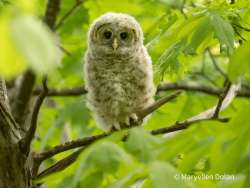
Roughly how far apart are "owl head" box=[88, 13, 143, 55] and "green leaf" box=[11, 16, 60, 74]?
8.37 feet

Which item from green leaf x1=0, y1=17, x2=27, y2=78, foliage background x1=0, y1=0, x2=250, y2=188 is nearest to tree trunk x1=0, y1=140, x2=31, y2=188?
foliage background x1=0, y1=0, x2=250, y2=188

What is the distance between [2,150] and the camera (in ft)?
6.85

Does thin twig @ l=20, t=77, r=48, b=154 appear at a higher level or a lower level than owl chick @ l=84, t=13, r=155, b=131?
higher

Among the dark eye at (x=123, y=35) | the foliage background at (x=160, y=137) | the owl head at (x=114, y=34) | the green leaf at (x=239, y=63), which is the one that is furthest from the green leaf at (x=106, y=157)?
the dark eye at (x=123, y=35)

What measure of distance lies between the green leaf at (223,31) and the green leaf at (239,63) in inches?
10.9

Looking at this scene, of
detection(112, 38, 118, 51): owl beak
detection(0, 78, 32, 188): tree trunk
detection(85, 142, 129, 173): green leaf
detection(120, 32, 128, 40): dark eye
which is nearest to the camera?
detection(85, 142, 129, 173): green leaf

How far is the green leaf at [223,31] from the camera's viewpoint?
174cm

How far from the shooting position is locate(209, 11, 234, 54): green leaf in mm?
1742

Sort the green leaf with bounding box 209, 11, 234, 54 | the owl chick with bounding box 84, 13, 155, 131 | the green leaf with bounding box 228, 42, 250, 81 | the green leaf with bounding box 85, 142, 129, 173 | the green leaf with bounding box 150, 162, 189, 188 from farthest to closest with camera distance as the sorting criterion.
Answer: the owl chick with bounding box 84, 13, 155, 131 → the green leaf with bounding box 209, 11, 234, 54 → the green leaf with bounding box 228, 42, 250, 81 → the green leaf with bounding box 85, 142, 129, 173 → the green leaf with bounding box 150, 162, 189, 188

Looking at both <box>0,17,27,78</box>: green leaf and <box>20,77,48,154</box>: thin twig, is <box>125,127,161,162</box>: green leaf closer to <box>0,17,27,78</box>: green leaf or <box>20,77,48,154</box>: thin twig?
<box>0,17,27,78</box>: green leaf

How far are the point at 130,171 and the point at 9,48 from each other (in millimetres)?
521

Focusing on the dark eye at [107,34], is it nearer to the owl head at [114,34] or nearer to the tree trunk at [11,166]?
the owl head at [114,34]

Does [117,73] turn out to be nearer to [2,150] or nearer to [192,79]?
[2,150]

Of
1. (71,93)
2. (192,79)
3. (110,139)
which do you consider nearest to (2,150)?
(110,139)
